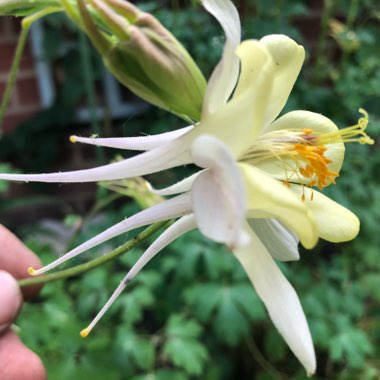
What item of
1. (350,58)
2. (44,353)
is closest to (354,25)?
(350,58)

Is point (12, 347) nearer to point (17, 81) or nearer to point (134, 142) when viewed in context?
point (134, 142)

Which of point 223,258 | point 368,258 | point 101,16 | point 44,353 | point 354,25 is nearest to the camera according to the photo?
point 101,16

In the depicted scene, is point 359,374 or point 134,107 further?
point 134,107

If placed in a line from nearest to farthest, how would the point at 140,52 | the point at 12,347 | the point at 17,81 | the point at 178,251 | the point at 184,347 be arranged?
the point at 140,52 < the point at 12,347 < the point at 184,347 < the point at 178,251 < the point at 17,81

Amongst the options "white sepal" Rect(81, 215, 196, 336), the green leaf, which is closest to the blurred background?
the green leaf

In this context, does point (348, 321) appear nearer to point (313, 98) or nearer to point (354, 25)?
point (313, 98)

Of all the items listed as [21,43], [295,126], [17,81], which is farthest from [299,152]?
[17,81]
